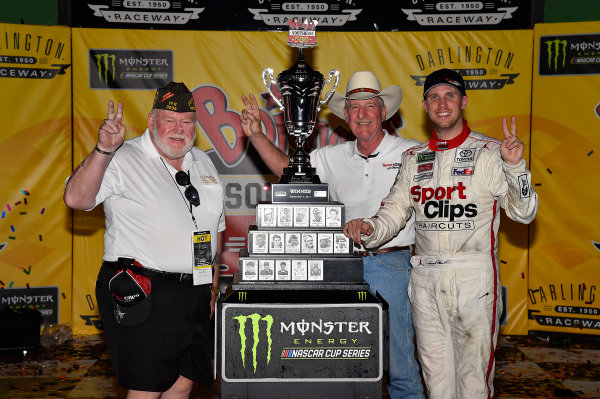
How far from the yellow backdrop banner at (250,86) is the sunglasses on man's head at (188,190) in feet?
8.48

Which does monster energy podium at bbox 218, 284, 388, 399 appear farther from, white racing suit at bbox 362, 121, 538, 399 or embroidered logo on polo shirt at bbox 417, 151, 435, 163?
embroidered logo on polo shirt at bbox 417, 151, 435, 163

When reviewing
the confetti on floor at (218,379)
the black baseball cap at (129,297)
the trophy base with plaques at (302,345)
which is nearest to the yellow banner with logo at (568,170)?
the confetti on floor at (218,379)

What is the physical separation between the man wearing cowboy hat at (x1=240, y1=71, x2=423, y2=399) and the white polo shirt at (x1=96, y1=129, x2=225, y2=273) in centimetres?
63

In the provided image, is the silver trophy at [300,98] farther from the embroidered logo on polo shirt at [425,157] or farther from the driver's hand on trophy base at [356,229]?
the embroidered logo on polo shirt at [425,157]

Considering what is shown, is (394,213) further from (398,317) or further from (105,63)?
(105,63)

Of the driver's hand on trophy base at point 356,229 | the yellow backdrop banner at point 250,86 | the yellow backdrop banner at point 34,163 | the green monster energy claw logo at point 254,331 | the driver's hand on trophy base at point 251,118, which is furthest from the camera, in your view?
the yellow backdrop banner at point 250,86

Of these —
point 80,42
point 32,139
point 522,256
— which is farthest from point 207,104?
point 522,256

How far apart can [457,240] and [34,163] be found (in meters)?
4.01

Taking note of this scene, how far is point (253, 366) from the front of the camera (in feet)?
7.84

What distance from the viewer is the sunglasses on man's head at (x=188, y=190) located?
2.83 m

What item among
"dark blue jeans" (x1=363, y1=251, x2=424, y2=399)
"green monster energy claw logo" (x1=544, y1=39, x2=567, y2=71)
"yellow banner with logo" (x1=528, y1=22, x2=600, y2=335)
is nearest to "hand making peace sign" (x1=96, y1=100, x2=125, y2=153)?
"dark blue jeans" (x1=363, y1=251, x2=424, y2=399)

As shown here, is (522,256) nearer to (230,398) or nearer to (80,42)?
(230,398)

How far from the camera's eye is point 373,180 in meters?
3.40

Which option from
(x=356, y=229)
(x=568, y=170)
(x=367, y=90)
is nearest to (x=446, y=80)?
(x=367, y=90)
